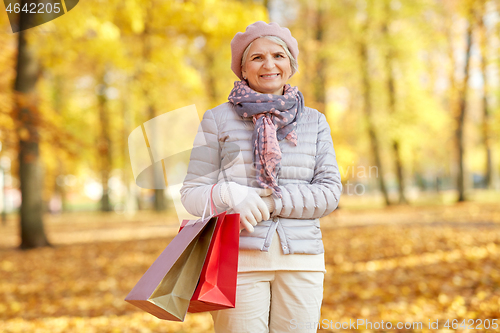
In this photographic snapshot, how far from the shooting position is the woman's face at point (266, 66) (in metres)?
1.66

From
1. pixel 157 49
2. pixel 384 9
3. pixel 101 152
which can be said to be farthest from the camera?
pixel 384 9

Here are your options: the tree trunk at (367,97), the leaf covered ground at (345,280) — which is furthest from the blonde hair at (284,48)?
the tree trunk at (367,97)

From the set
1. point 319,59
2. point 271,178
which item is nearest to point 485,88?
point 319,59

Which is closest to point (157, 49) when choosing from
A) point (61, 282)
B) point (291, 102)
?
point (61, 282)

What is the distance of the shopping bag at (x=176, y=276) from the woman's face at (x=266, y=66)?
0.61m

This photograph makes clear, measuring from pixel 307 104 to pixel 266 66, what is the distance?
7592 mm

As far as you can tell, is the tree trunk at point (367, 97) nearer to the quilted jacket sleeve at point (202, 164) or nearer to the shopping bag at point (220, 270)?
the quilted jacket sleeve at point (202, 164)

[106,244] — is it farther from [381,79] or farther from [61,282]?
[381,79]

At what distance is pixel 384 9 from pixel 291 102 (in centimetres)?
1351

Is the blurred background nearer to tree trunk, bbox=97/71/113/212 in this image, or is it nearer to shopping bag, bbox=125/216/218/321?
tree trunk, bbox=97/71/113/212

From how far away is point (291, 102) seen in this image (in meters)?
1.67

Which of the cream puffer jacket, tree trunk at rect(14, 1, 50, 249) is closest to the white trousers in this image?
the cream puffer jacket

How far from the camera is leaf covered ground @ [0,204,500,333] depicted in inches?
175

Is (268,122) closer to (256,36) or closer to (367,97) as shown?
(256,36)
